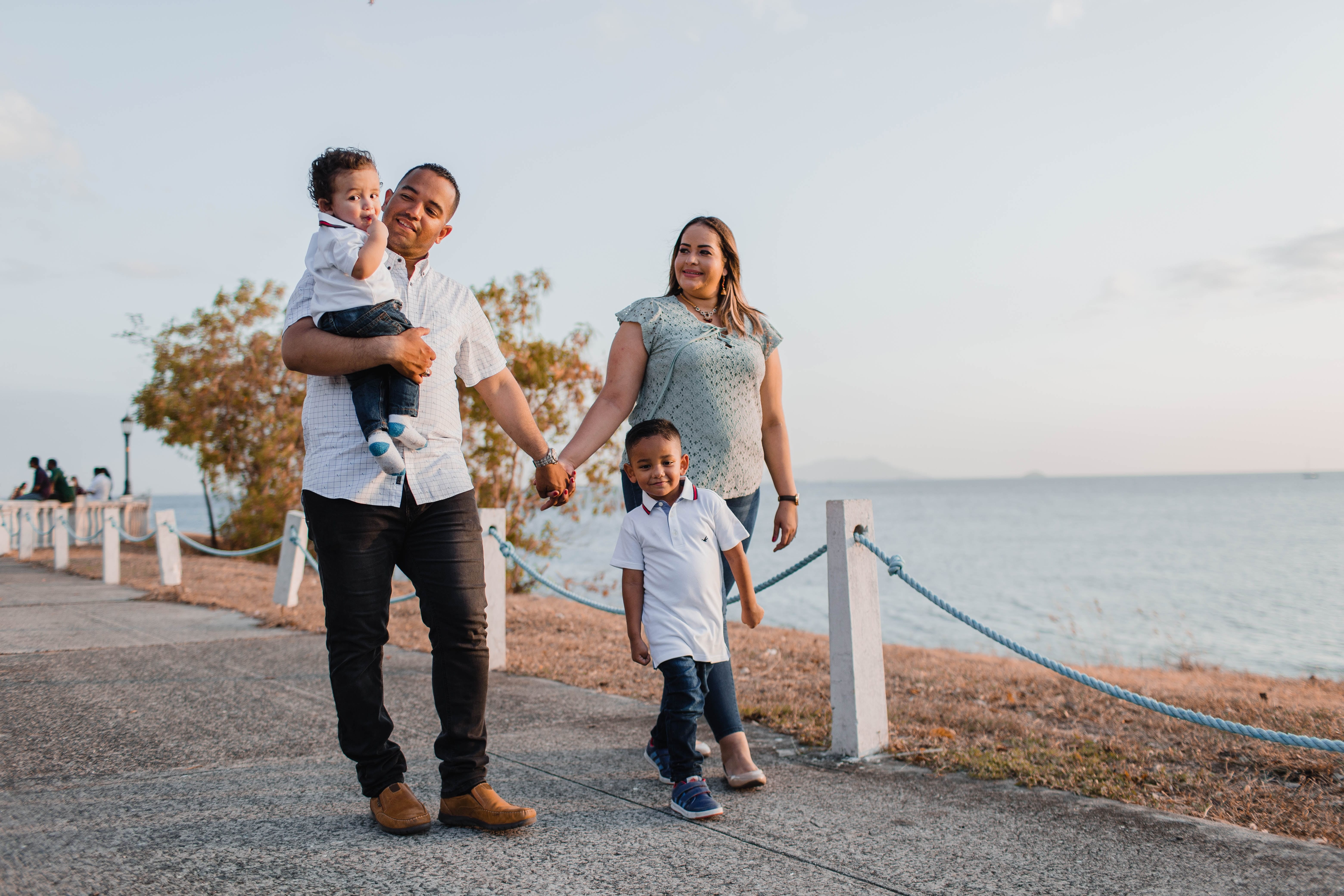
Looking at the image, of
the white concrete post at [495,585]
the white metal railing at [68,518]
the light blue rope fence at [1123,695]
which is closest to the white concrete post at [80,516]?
the white metal railing at [68,518]

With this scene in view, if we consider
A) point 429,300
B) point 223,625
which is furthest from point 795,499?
point 223,625

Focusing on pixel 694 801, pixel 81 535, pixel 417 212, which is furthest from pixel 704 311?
pixel 81 535

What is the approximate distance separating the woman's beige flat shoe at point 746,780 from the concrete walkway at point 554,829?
39 millimetres

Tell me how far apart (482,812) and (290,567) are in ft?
19.6

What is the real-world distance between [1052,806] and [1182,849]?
46 centimetres

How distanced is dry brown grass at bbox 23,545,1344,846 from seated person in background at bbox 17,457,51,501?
51.8ft

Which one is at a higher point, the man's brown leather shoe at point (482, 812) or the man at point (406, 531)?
the man at point (406, 531)

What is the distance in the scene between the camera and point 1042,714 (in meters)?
4.65

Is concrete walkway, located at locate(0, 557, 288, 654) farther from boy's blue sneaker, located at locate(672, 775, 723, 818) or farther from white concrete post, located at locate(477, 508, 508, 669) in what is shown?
boy's blue sneaker, located at locate(672, 775, 723, 818)

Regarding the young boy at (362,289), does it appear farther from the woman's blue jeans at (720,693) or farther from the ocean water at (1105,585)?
the ocean water at (1105,585)

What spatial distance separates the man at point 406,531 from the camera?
2.58 meters

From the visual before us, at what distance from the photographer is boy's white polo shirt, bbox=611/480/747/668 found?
9.61 feet

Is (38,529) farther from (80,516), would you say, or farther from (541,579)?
(541,579)

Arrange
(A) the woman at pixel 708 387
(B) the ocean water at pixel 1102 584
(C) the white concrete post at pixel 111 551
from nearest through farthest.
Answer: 1. (A) the woman at pixel 708 387
2. (C) the white concrete post at pixel 111 551
3. (B) the ocean water at pixel 1102 584
